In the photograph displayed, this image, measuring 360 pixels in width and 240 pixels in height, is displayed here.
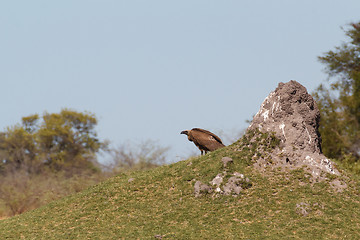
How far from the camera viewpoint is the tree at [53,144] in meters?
42.8

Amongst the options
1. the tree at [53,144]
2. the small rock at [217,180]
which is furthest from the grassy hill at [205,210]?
the tree at [53,144]

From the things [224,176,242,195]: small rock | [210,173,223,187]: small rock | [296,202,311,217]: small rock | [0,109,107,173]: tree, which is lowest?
[296,202,311,217]: small rock

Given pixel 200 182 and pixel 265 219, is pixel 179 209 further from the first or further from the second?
pixel 265 219

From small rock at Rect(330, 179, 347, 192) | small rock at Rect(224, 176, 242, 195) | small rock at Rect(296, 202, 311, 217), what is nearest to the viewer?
small rock at Rect(296, 202, 311, 217)

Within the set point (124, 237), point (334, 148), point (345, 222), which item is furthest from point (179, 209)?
point (334, 148)

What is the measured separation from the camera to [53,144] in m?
44.7

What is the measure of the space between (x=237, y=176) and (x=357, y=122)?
20.1m

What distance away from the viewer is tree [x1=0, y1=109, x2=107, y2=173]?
4281cm

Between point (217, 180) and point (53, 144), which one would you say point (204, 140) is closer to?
point (217, 180)

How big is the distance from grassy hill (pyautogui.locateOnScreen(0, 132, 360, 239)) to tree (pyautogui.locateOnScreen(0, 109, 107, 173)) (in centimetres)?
A: 2806

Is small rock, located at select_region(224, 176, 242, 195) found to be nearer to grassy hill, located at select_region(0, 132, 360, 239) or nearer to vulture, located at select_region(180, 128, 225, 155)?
grassy hill, located at select_region(0, 132, 360, 239)

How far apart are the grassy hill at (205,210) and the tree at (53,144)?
2806 centimetres

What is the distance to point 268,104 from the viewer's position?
14.6 metres

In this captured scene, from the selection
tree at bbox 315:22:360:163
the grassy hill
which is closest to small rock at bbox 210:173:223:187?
the grassy hill
